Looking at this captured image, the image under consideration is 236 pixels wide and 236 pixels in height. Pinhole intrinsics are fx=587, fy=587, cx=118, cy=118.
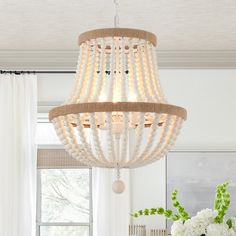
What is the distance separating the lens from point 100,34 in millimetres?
2467

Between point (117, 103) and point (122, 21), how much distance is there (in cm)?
227

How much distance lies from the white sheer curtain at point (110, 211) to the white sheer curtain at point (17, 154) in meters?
0.60

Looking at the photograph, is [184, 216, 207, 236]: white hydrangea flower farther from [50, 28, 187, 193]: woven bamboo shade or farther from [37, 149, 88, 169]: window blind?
[37, 149, 88, 169]: window blind

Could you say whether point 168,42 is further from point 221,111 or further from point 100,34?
point 100,34

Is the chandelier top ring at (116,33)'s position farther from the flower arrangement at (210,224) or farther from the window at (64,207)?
the window at (64,207)

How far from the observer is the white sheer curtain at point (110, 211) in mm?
5285

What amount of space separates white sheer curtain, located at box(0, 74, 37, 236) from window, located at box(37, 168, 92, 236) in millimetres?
207

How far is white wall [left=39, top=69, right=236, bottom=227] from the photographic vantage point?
5383mm

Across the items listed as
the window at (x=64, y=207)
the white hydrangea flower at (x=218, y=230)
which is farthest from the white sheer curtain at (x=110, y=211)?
the white hydrangea flower at (x=218, y=230)

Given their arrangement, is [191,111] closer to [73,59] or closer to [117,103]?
[73,59]

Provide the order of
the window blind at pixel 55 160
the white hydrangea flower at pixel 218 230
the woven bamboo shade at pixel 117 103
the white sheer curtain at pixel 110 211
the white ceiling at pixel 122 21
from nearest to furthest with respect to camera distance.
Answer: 1. the woven bamboo shade at pixel 117 103
2. the white hydrangea flower at pixel 218 230
3. the white ceiling at pixel 122 21
4. the white sheer curtain at pixel 110 211
5. the window blind at pixel 55 160

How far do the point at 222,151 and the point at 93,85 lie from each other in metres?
3.20

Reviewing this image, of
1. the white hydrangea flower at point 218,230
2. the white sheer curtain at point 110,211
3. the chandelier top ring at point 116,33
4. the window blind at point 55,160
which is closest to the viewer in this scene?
the chandelier top ring at point 116,33

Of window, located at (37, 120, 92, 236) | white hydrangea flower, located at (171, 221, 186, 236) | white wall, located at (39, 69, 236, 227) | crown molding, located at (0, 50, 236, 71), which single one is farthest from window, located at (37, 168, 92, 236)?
white hydrangea flower, located at (171, 221, 186, 236)
